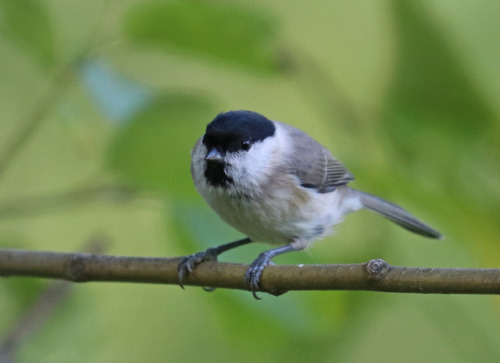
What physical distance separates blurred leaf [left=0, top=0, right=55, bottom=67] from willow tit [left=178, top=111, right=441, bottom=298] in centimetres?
38

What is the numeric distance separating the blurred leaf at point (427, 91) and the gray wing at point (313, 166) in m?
0.62

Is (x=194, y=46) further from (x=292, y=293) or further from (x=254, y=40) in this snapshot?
(x=292, y=293)

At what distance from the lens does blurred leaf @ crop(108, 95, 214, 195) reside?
3.76 ft

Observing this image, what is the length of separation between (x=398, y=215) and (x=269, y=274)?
0.88 metres

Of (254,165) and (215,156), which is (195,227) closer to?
(215,156)

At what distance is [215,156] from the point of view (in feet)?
4.83

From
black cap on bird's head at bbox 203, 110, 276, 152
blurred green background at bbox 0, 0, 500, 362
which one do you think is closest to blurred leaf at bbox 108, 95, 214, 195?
blurred green background at bbox 0, 0, 500, 362

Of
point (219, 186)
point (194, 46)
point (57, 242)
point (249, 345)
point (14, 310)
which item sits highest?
point (194, 46)

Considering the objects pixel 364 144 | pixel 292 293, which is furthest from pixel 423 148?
pixel 292 293

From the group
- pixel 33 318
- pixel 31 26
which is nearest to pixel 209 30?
pixel 31 26

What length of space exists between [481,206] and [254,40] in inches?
18.6

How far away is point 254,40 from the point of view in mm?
1135

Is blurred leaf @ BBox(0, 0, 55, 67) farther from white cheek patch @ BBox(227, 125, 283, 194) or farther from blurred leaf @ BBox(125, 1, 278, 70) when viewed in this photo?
white cheek patch @ BBox(227, 125, 283, 194)

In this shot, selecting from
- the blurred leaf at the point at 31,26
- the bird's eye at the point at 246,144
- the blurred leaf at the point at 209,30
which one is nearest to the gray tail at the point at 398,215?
the bird's eye at the point at 246,144
